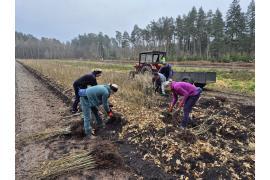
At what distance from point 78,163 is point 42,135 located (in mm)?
2065

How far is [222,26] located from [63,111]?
38.5 meters

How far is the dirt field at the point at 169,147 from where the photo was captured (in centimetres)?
445

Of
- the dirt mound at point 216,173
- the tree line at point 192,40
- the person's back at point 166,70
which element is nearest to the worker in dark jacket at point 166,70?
the person's back at point 166,70

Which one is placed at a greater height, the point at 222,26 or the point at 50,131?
the point at 222,26

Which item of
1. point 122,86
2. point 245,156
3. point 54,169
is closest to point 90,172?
point 54,169

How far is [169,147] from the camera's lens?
521 centimetres

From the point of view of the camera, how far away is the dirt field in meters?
4.45

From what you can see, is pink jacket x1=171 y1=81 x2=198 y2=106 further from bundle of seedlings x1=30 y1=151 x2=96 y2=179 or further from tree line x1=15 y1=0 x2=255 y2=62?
tree line x1=15 y1=0 x2=255 y2=62

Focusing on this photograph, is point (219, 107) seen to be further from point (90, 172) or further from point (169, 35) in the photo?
point (169, 35)

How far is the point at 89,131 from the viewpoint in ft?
20.4

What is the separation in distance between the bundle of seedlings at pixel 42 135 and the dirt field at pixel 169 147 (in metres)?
0.11

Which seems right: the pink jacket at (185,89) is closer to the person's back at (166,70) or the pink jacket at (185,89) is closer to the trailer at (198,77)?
the person's back at (166,70)

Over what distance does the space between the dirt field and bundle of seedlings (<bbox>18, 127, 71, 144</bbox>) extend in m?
0.11

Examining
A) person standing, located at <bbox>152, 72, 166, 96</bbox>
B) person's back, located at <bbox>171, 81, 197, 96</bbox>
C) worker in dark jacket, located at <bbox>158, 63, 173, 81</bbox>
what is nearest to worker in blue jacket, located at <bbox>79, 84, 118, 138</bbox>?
person's back, located at <bbox>171, 81, 197, 96</bbox>
